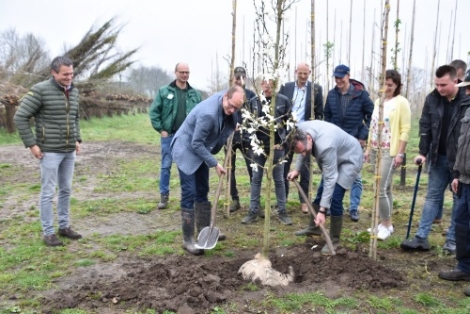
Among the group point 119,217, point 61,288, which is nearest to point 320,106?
point 119,217

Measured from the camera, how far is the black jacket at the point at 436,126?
13.4ft

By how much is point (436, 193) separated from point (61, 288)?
12.6ft

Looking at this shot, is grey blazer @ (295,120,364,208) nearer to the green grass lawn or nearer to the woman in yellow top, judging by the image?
the woman in yellow top

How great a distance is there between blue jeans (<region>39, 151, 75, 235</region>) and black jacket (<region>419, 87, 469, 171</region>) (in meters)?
3.90

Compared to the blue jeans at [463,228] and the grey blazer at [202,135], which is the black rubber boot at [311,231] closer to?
the grey blazer at [202,135]

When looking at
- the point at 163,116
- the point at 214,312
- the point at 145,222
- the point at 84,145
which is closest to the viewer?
the point at 214,312

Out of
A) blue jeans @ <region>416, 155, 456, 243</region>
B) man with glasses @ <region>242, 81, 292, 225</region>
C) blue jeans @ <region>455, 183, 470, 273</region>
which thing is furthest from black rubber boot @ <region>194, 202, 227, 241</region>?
blue jeans @ <region>455, 183, 470, 273</region>

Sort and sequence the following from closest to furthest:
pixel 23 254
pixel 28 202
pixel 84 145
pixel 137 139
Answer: pixel 23 254 < pixel 28 202 < pixel 84 145 < pixel 137 139

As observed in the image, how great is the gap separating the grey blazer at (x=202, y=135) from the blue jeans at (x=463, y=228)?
230cm

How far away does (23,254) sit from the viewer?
14.3 ft

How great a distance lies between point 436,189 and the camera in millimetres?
4473

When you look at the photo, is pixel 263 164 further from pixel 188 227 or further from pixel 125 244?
pixel 125 244

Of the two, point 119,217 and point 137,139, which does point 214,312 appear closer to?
point 119,217

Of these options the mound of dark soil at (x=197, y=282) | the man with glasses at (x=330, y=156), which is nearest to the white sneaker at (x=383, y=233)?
the man with glasses at (x=330, y=156)
